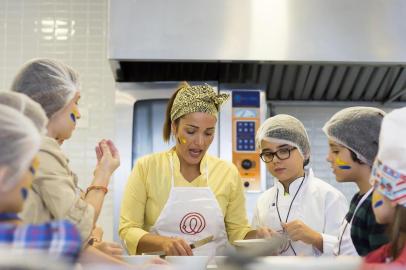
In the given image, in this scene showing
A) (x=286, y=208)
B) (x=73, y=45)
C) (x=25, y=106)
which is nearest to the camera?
(x=25, y=106)

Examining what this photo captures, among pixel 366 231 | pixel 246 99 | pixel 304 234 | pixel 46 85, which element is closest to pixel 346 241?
pixel 366 231

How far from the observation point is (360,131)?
1.99 meters

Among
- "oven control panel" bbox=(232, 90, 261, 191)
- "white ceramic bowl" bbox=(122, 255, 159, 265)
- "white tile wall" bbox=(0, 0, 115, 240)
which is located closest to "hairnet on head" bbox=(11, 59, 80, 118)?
"white ceramic bowl" bbox=(122, 255, 159, 265)

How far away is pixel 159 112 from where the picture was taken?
10.3ft

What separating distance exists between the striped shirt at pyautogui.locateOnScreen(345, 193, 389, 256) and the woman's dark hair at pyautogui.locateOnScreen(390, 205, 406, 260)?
276 millimetres

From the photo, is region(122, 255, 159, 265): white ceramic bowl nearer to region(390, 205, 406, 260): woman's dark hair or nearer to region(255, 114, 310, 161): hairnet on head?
region(390, 205, 406, 260): woman's dark hair

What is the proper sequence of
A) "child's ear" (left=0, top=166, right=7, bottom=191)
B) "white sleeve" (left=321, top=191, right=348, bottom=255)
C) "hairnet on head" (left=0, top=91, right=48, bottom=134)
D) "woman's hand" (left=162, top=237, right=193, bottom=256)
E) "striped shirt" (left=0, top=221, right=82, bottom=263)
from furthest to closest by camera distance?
1. "white sleeve" (left=321, top=191, right=348, bottom=255)
2. "woman's hand" (left=162, top=237, right=193, bottom=256)
3. "hairnet on head" (left=0, top=91, right=48, bottom=134)
4. "child's ear" (left=0, top=166, right=7, bottom=191)
5. "striped shirt" (left=0, top=221, right=82, bottom=263)

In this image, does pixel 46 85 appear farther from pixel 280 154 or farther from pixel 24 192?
pixel 280 154

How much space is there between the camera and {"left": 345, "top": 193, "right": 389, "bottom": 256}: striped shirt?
5.46ft

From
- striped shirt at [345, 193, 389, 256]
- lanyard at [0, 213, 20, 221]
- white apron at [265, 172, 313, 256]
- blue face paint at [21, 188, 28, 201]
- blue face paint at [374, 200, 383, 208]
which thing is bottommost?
white apron at [265, 172, 313, 256]

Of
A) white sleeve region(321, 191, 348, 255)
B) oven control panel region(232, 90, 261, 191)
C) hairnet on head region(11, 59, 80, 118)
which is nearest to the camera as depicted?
hairnet on head region(11, 59, 80, 118)

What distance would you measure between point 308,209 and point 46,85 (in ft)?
3.98

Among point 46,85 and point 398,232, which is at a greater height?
point 46,85

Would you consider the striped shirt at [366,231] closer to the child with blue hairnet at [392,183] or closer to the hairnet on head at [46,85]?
the child with blue hairnet at [392,183]
